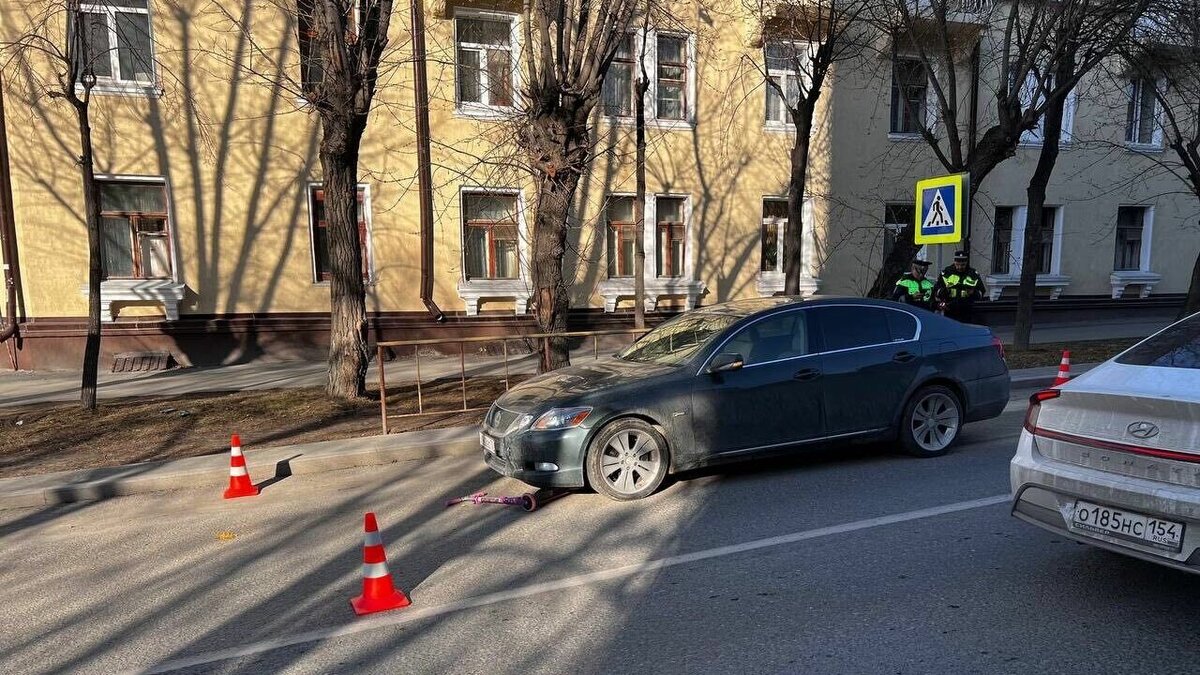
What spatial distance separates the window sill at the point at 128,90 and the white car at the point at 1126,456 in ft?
47.9

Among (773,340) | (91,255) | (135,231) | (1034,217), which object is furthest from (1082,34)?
(135,231)

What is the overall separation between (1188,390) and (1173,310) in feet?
69.8

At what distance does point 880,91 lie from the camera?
16656mm

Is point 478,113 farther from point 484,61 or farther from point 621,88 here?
point 621,88

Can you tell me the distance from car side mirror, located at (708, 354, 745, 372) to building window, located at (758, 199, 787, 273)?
11.0 metres

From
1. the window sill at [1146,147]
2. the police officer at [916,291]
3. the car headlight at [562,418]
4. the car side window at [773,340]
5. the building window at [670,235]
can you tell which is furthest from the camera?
the window sill at [1146,147]

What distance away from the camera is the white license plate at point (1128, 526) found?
3105mm

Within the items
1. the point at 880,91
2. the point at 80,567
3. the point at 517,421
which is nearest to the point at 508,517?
the point at 517,421

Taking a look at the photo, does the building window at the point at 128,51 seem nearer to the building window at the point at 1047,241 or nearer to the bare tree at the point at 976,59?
the bare tree at the point at 976,59

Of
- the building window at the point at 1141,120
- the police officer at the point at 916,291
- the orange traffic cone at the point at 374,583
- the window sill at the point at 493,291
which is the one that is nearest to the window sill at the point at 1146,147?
the building window at the point at 1141,120

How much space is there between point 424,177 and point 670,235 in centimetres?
539

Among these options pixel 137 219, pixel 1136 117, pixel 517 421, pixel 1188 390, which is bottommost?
pixel 517 421

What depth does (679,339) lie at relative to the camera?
6375 millimetres

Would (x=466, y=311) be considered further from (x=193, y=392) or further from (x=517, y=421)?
(x=517, y=421)
